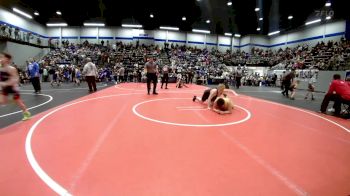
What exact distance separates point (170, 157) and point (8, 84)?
4.27 metres

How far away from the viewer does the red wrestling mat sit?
240 centimetres

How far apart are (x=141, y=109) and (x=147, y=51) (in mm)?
24590

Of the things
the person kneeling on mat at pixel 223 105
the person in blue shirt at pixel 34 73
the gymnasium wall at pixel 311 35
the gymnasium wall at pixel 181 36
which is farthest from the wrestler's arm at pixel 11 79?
the gymnasium wall at pixel 311 35

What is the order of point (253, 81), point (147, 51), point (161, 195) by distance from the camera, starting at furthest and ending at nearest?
1. point (147, 51)
2. point (253, 81)
3. point (161, 195)

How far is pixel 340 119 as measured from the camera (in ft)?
21.3

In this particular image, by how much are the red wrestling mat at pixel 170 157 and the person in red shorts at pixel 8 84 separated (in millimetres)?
477

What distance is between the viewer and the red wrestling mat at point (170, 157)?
2.40 meters

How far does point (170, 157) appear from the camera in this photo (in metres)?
3.16

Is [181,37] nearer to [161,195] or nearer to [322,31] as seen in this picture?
[322,31]

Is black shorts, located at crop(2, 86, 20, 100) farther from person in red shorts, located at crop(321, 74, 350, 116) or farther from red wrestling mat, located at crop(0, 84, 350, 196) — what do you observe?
person in red shorts, located at crop(321, 74, 350, 116)

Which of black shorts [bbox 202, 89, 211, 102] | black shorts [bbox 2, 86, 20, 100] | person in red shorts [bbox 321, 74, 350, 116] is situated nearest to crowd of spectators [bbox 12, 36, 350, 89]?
black shorts [bbox 202, 89, 211, 102]

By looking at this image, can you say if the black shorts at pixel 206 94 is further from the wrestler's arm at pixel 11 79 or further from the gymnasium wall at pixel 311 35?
the gymnasium wall at pixel 311 35

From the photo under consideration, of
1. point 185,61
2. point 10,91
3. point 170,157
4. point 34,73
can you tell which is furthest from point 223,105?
point 185,61

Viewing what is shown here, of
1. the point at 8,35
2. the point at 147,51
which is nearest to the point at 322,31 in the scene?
the point at 147,51
